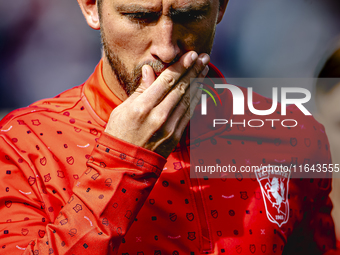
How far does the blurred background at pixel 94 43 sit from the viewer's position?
10.9 feet

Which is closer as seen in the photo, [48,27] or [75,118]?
[75,118]

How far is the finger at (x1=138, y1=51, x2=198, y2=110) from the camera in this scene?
42.2 inches

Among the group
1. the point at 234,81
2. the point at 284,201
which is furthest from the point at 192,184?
the point at 234,81

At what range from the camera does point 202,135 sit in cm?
140

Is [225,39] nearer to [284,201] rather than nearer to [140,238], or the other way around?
[284,201]

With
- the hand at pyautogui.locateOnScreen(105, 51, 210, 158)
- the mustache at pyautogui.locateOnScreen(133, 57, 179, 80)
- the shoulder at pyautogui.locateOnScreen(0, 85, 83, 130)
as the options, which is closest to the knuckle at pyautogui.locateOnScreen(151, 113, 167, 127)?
the hand at pyautogui.locateOnScreen(105, 51, 210, 158)

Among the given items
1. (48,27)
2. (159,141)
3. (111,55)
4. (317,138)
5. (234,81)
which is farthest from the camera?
(234,81)

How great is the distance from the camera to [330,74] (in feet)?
8.27

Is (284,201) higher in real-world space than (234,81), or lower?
higher

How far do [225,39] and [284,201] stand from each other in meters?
2.75

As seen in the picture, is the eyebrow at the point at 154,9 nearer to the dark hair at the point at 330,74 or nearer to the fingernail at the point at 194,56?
the fingernail at the point at 194,56

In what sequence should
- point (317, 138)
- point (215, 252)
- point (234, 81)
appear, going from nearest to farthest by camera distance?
1. point (215, 252)
2. point (317, 138)
3. point (234, 81)

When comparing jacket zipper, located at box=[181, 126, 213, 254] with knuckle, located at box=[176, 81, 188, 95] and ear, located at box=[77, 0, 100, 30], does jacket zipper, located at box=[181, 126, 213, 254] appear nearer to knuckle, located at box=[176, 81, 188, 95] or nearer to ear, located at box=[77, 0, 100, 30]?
knuckle, located at box=[176, 81, 188, 95]

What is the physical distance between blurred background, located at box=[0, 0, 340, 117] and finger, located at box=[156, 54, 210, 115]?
6.96 ft
